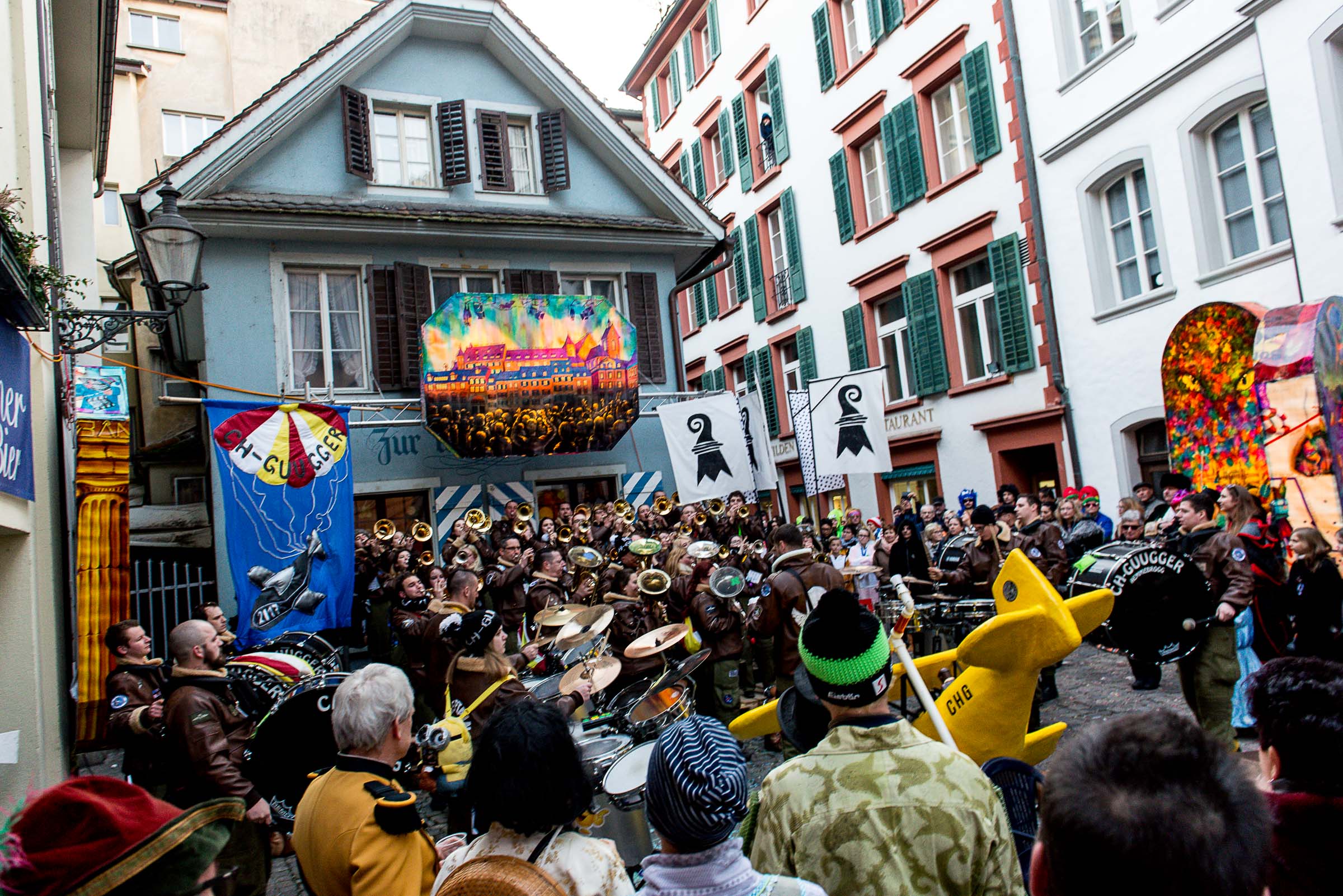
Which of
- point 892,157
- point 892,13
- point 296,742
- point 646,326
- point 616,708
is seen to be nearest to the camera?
point 296,742

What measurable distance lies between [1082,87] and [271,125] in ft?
39.7

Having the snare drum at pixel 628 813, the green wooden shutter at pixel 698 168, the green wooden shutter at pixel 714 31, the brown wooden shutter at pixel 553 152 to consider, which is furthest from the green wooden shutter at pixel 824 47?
the snare drum at pixel 628 813

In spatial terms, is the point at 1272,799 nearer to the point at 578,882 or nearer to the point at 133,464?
the point at 578,882

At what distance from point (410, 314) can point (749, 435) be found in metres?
5.56

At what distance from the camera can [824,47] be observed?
20.7 m

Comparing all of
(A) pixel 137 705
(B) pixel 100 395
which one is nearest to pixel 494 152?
(B) pixel 100 395

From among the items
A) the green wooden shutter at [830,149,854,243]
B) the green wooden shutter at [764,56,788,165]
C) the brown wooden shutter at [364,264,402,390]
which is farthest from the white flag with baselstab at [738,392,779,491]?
the green wooden shutter at [764,56,788,165]

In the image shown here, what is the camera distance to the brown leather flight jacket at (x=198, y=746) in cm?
458

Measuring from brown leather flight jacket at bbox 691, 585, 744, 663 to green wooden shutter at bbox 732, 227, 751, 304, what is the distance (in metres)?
17.5

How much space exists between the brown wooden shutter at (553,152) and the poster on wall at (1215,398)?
957 centimetres

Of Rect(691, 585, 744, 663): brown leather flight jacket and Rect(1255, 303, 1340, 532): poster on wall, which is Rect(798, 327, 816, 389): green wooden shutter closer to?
Rect(1255, 303, 1340, 532): poster on wall

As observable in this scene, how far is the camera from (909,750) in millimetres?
2404

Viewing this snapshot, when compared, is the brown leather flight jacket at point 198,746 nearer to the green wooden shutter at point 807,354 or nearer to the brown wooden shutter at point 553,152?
the brown wooden shutter at point 553,152

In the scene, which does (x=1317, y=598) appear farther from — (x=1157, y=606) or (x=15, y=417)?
(x=15, y=417)
